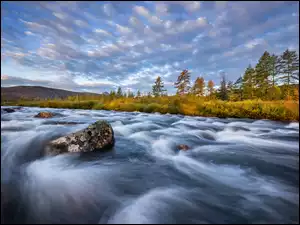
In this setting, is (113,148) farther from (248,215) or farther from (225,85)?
(225,85)

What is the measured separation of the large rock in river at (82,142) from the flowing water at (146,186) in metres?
0.27

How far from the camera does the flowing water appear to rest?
2291mm

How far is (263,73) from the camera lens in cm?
3331

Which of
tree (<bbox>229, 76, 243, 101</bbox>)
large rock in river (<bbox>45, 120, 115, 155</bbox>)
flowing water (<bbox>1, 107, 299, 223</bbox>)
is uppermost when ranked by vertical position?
tree (<bbox>229, 76, 243, 101</bbox>)

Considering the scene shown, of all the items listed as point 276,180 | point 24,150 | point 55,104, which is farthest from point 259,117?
point 55,104

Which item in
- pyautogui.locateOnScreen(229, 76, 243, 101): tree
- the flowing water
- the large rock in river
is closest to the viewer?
the flowing water

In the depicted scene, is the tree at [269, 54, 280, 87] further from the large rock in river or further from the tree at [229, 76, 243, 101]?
the large rock in river

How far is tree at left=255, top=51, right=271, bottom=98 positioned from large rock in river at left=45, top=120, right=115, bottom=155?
3889 cm

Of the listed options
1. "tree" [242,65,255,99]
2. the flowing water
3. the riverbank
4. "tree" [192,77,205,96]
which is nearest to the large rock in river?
the flowing water

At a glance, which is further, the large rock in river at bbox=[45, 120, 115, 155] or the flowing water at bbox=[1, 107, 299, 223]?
the large rock in river at bbox=[45, 120, 115, 155]

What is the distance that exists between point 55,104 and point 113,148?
122 ft

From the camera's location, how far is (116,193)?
287 cm

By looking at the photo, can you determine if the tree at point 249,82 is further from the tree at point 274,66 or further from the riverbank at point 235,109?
the riverbank at point 235,109

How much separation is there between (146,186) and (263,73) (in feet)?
135
